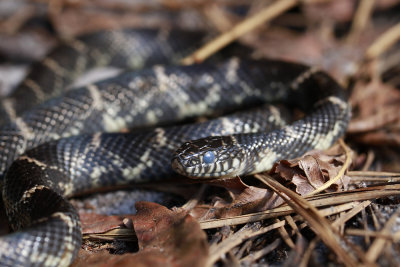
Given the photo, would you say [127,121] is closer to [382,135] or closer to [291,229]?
[291,229]

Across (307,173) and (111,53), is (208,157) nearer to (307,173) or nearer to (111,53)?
(307,173)

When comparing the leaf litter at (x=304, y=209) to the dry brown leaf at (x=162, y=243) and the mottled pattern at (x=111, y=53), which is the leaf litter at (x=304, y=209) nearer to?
the dry brown leaf at (x=162, y=243)

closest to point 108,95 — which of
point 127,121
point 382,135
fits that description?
point 127,121

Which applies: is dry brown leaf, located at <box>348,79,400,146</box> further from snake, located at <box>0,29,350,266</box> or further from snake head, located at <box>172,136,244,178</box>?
snake head, located at <box>172,136,244,178</box>

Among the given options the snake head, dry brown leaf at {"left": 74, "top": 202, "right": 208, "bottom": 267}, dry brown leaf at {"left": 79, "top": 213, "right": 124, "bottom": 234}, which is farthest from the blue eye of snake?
dry brown leaf at {"left": 79, "top": 213, "right": 124, "bottom": 234}

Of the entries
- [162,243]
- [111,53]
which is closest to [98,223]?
[162,243]

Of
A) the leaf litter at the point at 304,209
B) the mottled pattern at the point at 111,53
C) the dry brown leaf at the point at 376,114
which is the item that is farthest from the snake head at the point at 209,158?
the mottled pattern at the point at 111,53

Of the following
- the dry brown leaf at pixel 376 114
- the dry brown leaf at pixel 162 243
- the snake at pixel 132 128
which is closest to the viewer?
the dry brown leaf at pixel 162 243
